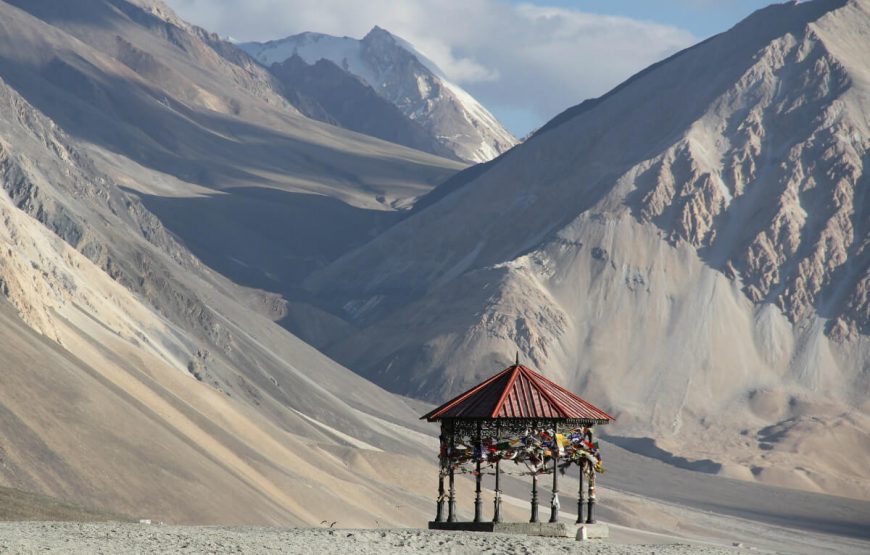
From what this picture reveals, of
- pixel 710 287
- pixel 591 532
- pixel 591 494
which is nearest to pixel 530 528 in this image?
pixel 591 532

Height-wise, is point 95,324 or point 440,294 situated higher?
point 440,294

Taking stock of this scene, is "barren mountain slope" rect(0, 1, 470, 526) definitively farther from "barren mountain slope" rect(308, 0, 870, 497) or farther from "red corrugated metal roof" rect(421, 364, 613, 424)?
"red corrugated metal roof" rect(421, 364, 613, 424)

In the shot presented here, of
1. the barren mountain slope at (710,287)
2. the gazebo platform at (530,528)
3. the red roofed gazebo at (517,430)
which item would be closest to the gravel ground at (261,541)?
Answer: the gazebo platform at (530,528)

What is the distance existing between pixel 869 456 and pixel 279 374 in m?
52.0

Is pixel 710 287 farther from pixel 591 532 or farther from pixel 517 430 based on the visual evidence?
pixel 517 430

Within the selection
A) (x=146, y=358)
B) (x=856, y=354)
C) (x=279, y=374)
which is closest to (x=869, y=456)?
(x=856, y=354)

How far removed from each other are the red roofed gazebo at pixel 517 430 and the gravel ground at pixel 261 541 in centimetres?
236

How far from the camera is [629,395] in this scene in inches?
6166

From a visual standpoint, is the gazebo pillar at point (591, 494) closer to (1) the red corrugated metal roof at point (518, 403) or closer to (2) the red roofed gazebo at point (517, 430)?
(2) the red roofed gazebo at point (517, 430)

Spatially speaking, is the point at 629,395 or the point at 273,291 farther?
the point at 273,291

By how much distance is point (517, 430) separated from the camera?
33344 millimetres

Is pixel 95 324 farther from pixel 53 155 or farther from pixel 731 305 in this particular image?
pixel 731 305

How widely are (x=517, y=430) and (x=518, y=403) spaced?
0.53 meters

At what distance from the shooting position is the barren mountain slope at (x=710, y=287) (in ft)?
505
